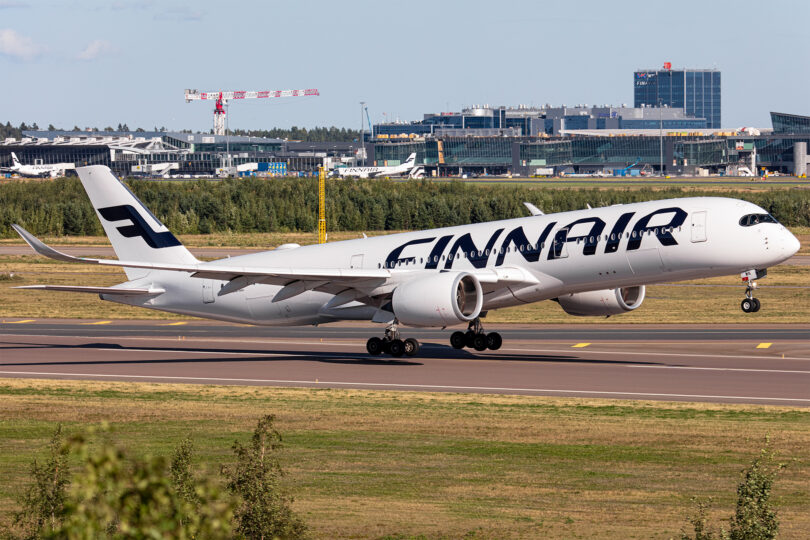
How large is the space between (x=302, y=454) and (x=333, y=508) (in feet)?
17.0

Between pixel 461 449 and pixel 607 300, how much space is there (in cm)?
1884

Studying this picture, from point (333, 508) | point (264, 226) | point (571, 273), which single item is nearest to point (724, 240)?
point (571, 273)

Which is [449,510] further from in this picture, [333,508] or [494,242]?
[494,242]

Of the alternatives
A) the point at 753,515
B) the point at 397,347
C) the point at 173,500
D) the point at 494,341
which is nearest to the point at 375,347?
the point at 397,347

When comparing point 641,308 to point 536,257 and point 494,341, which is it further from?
point 536,257

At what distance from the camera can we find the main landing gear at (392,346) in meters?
44.8

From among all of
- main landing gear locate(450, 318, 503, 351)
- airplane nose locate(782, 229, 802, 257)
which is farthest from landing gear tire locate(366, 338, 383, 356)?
airplane nose locate(782, 229, 802, 257)

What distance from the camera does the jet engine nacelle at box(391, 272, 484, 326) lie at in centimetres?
4003

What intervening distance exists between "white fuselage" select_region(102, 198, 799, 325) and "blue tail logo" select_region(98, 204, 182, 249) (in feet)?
4.43

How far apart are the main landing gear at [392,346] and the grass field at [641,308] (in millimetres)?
15170

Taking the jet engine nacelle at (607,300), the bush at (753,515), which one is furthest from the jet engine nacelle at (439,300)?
the bush at (753,515)

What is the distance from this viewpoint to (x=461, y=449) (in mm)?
27094

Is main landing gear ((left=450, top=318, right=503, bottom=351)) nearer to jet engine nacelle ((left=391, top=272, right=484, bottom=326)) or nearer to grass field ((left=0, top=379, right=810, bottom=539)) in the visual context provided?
jet engine nacelle ((left=391, top=272, right=484, bottom=326))

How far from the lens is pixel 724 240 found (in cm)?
3881
